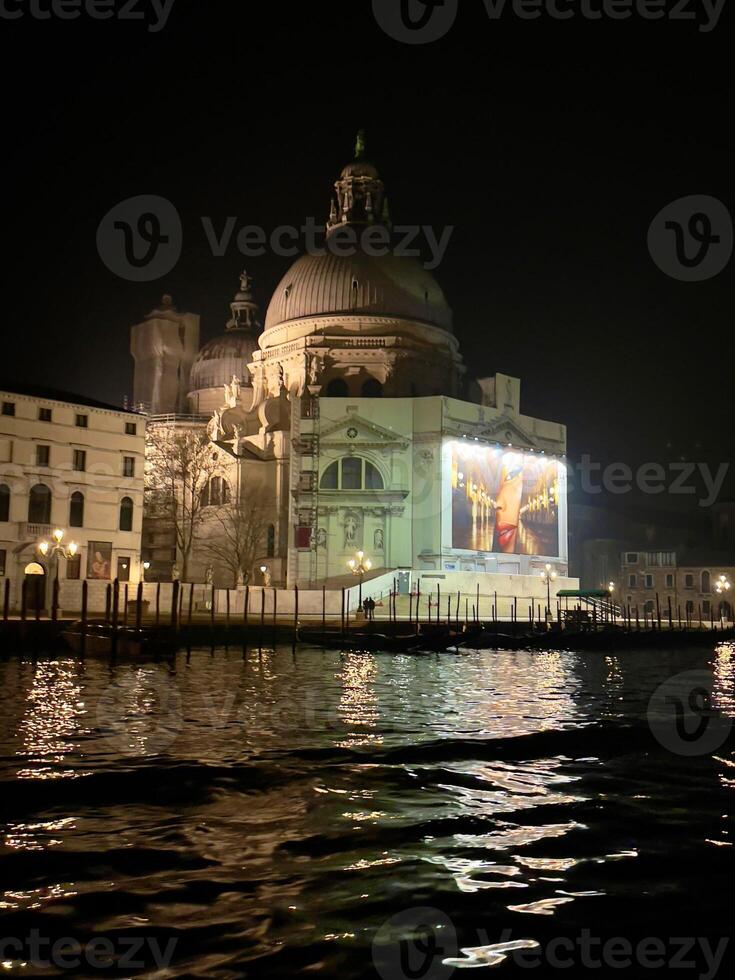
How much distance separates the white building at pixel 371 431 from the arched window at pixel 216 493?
58cm

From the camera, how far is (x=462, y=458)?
60.7 meters

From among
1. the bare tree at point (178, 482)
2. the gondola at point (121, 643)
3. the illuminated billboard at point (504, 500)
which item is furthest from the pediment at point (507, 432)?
the gondola at point (121, 643)

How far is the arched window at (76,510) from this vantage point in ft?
150

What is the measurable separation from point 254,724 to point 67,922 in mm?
9981

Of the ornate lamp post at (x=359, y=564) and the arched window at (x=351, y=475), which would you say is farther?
the arched window at (x=351, y=475)

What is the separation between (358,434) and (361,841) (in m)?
51.9

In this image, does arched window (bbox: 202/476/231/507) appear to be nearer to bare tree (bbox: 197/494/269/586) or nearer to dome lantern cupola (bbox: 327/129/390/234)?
bare tree (bbox: 197/494/269/586)

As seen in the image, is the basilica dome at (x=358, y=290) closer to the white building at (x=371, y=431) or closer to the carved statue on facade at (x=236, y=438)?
the white building at (x=371, y=431)

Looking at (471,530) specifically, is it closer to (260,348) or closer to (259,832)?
(260,348)

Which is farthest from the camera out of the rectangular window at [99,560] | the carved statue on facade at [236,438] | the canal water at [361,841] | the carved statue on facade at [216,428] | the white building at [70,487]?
the carved statue on facade at [216,428]

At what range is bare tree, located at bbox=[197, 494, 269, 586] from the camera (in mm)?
58688

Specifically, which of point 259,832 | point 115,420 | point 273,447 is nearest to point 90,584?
point 115,420

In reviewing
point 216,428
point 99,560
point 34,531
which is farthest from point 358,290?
point 34,531

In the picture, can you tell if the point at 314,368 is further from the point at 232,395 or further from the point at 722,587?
the point at 722,587
